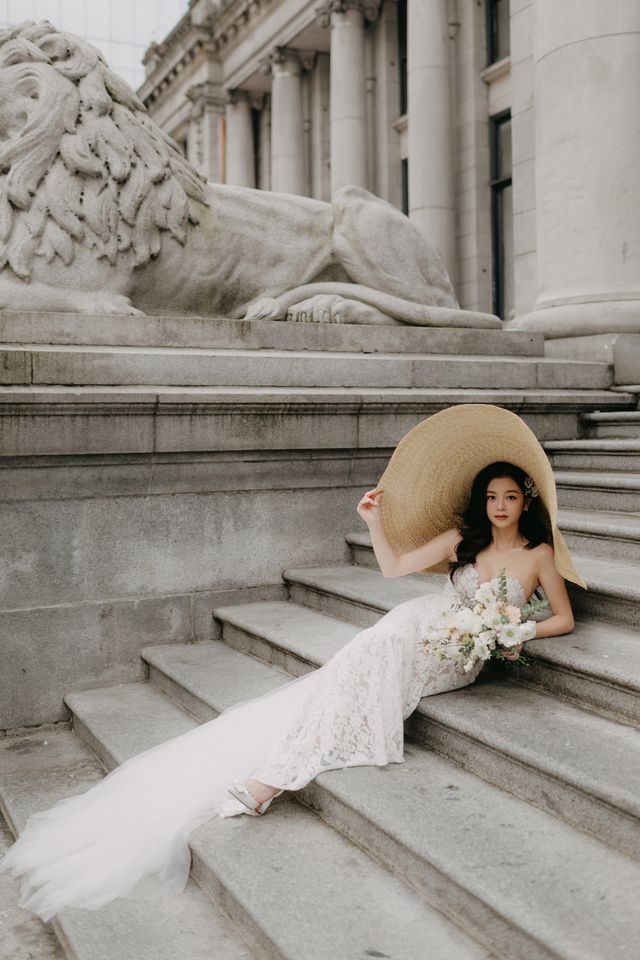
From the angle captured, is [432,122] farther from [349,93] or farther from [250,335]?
[250,335]

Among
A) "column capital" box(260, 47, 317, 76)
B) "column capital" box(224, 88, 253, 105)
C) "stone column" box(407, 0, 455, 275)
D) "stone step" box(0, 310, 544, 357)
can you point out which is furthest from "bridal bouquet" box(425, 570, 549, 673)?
"column capital" box(224, 88, 253, 105)

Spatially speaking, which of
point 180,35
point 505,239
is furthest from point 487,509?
point 180,35

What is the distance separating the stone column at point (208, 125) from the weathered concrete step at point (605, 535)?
26.8 metres

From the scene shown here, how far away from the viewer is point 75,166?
21.0 feet

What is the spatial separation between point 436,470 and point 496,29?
728 inches

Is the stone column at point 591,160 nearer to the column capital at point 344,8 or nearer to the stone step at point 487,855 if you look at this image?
the stone step at point 487,855

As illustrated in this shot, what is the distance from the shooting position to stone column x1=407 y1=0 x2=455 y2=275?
19.4m

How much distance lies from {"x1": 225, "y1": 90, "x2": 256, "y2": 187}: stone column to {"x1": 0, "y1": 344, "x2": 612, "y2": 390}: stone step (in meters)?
24.6

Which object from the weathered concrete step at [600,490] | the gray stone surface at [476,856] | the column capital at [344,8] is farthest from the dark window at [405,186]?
the gray stone surface at [476,856]

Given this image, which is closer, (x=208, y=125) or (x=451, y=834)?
(x=451, y=834)

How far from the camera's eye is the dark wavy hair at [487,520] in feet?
14.1

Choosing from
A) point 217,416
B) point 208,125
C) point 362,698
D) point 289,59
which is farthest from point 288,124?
point 362,698

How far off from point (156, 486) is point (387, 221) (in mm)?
3091

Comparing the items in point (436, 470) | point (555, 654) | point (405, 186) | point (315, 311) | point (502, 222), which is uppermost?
point (405, 186)
